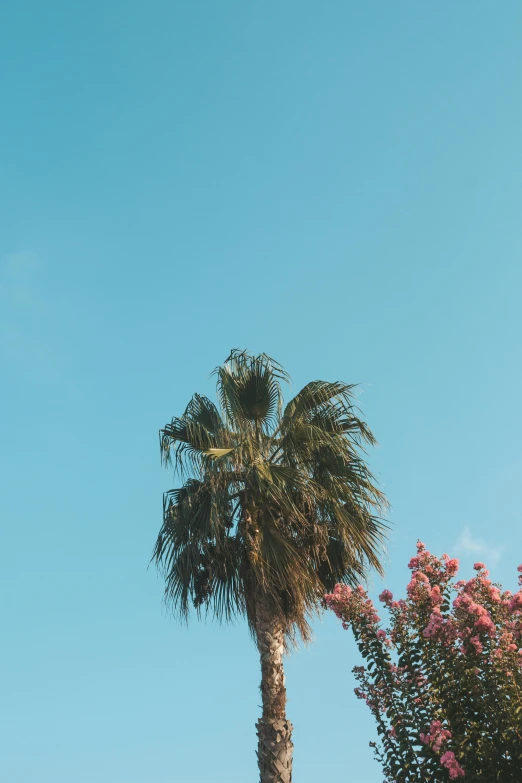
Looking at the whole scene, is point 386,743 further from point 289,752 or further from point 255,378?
point 255,378

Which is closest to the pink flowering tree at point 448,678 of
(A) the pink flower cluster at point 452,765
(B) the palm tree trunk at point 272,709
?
(A) the pink flower cluster at point 452,765

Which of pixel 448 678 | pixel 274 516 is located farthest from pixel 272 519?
pixel 448 678

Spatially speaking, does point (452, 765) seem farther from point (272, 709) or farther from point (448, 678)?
point (272, 709)

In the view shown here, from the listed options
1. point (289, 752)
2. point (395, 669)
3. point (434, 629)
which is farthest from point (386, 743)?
point (289, 752)

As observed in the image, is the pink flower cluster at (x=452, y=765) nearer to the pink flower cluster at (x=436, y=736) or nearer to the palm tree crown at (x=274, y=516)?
the pink flower cluster at (x=436, y=736)

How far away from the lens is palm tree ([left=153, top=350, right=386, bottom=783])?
35.9 feet

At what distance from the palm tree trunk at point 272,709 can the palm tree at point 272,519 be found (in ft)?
0.05

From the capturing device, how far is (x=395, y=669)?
25.6ft

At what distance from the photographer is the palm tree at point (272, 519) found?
10945 mm

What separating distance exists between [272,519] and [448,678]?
443cm

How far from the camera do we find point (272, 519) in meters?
11.3

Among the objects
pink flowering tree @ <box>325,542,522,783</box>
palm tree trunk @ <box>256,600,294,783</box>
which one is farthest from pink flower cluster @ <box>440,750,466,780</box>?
palm tree trunk @ <box>256,600,294,783</box>

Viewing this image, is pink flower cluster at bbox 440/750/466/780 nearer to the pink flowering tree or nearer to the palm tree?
the pink flowering tree

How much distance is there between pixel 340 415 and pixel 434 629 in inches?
219
